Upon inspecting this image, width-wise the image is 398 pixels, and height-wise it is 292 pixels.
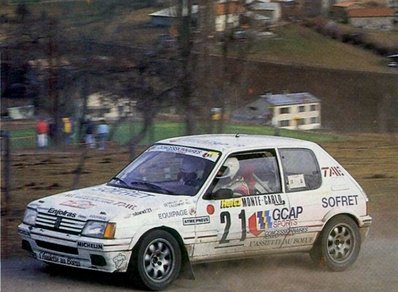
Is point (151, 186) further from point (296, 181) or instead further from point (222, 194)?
point (296, 181)

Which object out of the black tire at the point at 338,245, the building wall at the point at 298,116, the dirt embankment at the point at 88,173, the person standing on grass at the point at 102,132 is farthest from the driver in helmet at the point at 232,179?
the building wall at the point at 298,116

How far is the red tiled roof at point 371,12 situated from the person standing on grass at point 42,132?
692 centimetres

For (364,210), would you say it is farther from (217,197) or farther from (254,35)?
(254,35)

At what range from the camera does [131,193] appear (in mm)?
9812

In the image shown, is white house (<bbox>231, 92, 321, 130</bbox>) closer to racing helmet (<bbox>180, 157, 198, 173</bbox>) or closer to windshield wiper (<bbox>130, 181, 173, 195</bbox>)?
racing helmet (<bbox>180, 157, 198, 173</bbox>)

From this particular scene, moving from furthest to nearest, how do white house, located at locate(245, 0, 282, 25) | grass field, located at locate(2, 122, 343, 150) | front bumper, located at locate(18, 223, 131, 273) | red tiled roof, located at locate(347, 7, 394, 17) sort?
red tiled roof, located at locate(347, 7, 394, 17)
grass field, located at locate(2, 122, 343, 150)
white house, located at locate(245, 0, 282, 25)
front bumper, located at locate(18, 223, 131, 273)

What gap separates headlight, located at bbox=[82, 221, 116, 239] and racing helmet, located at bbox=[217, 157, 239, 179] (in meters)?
1.45

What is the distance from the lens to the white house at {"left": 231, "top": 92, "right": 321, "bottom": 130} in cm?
1969

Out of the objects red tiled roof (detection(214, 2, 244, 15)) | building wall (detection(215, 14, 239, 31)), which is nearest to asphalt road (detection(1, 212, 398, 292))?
building wall (detection(215, 14, 239, 31))

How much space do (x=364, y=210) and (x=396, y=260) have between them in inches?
39.7

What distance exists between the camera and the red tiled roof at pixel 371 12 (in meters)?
22.0

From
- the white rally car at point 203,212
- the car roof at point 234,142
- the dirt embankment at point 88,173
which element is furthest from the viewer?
the dirt embankment at point 88,173

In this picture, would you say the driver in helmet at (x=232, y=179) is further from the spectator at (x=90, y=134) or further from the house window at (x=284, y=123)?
the house window at (x=284, y=123)

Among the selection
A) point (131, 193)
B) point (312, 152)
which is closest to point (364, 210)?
point (312, 152)
